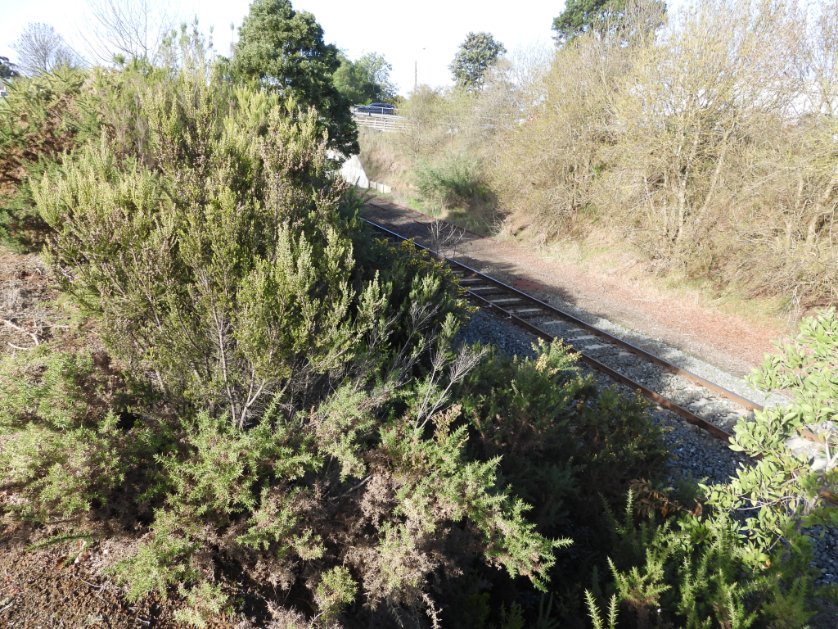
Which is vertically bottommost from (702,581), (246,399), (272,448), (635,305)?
(635,305)

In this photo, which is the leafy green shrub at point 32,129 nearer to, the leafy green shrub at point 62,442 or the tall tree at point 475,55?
the leafy green shrub at point 62,442

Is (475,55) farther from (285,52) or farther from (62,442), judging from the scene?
(62,442)

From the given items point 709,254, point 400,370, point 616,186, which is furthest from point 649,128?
point 400,370

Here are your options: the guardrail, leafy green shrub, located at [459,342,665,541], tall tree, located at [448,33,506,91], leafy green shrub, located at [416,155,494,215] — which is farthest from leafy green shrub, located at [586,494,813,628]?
tall tree, located at [448,33,506,91]

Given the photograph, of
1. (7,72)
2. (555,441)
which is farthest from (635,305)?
(7,72)

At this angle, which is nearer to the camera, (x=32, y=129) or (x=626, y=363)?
(x=32, y=129)

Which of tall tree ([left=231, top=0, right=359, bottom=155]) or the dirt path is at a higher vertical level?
tall tree ([left=231, top=0, right=359, bottom=155])

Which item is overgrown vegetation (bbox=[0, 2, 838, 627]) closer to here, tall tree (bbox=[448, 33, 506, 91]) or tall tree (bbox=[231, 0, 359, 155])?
tall tree (bbox=[231, 0, 359, 155])

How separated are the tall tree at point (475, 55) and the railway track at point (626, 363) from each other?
39.4 m

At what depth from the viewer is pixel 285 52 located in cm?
1620

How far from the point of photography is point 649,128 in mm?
14125

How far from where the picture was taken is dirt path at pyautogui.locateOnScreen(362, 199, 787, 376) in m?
10.9

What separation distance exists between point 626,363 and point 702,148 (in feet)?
28.8

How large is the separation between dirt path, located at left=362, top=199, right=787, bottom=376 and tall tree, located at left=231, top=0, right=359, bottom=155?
24.2 feet
